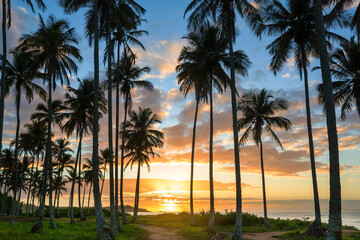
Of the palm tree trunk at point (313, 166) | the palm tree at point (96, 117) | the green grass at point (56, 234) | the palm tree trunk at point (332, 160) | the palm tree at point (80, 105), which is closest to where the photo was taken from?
the palm tree trunk at point (332, 160)

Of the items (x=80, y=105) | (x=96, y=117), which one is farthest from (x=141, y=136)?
(x=96, y=117)

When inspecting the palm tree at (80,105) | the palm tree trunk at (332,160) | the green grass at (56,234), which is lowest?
the green grass at (56,234)

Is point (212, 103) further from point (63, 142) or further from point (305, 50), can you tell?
point (63, 142)

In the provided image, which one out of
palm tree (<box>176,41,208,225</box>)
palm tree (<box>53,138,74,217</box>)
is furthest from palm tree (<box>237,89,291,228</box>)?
palm tree (<box>53,138,74,217</box>)

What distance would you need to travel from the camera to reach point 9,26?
51.1ft

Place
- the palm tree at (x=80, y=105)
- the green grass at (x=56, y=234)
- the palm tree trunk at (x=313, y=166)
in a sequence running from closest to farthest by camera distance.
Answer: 1. the green grass at (x=56, y=234)
2. the palm tree trunk at (x=313, y=166)
3. the palm tree at (x=80, y=105)

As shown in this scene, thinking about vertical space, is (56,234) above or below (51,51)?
below

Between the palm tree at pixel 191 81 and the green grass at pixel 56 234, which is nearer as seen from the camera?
the green grass at pixel 56 234

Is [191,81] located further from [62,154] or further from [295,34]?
[62,154]

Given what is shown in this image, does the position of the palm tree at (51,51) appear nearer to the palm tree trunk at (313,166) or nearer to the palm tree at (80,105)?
the palm tree at (80,105)

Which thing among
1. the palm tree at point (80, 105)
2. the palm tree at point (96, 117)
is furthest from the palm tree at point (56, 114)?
the palm tree at point (96, 117)

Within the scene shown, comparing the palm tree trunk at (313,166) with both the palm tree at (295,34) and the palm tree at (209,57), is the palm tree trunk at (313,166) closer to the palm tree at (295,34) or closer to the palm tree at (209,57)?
the palm tree at (295,34)

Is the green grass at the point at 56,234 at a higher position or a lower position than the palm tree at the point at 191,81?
lower

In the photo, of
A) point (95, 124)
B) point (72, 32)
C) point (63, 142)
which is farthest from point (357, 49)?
point (63, 142)
